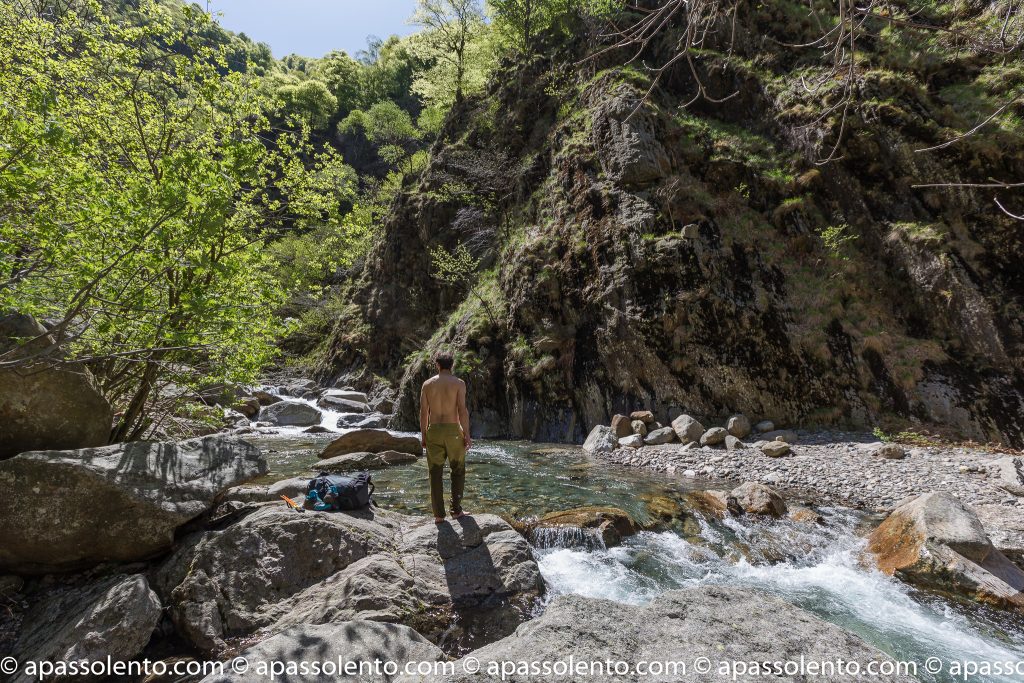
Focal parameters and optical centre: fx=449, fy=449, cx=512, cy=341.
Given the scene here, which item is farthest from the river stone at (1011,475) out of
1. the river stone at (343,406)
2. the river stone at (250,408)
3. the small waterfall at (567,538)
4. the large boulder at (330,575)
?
the river stone at (250,408)

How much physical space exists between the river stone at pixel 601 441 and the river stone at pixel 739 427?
11.6 ft

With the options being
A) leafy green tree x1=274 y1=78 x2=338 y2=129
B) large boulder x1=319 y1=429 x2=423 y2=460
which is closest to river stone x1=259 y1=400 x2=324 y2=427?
large boulder x1=319 y1=429 x2=423 y2=460

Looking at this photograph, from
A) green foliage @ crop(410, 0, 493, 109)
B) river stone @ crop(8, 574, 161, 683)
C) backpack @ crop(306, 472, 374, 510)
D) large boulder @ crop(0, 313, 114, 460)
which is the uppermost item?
green foliage @ crop(410, 0, 493, 109)

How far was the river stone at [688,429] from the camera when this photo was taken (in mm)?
13907

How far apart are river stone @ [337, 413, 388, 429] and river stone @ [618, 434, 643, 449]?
1201cm

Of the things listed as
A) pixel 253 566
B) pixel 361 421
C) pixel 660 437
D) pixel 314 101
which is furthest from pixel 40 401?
pixel 314 101

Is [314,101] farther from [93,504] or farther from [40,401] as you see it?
[93,504]

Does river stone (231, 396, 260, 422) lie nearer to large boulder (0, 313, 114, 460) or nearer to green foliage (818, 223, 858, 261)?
large boulder (0, 313, 114, 460)

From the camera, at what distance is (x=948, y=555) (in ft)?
20.1

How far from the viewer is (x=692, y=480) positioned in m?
11.3

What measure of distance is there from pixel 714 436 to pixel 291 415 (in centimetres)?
1787

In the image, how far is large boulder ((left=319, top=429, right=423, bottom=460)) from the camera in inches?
530

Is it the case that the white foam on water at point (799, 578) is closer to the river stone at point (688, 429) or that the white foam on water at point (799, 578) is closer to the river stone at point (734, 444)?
the river stone at point (734, 444)

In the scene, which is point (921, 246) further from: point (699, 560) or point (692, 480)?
point (699, 560)
